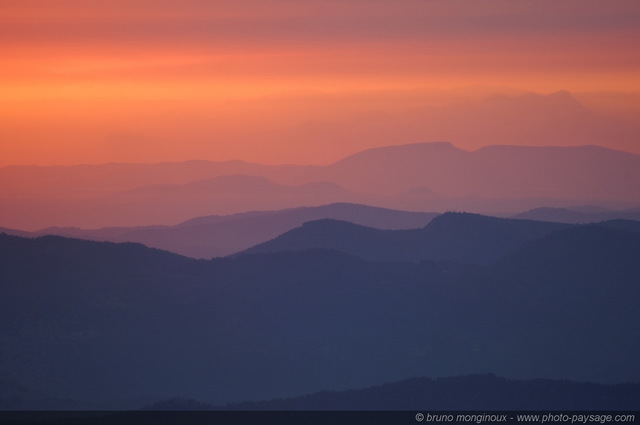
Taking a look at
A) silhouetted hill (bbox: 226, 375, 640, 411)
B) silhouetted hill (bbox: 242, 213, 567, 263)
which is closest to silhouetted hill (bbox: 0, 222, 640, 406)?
silhouetted hill (bbox: 242, 213, 567, 263)

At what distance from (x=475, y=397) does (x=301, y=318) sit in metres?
9.83

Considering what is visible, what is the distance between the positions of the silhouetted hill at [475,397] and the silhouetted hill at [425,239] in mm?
8709

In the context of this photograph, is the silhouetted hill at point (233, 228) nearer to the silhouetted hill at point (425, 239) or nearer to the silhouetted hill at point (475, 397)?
the silhouetted hill at point (425, 239)

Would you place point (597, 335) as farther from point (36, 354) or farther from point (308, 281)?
point (36, 354)

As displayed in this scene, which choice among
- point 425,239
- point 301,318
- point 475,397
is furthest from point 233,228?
point 475,397

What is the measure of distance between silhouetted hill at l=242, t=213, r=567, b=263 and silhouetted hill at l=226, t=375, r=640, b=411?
871 cm

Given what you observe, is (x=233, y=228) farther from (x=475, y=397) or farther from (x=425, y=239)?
(x=475, y=397)

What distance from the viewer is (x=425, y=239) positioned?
34875mm

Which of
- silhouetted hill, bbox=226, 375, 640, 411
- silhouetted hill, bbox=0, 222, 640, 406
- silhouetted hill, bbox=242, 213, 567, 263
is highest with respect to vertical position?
silhouetted hill, bbox=242, 213, 567, 263

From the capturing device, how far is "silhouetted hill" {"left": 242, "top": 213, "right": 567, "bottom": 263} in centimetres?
3450

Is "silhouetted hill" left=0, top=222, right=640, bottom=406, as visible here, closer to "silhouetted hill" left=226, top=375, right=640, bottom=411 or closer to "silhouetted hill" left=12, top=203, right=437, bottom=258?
"silhouetted hill" left=12, top=203, right=437, bottom=258

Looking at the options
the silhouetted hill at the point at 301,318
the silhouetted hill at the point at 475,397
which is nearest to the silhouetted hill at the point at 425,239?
the silhouetted hill at the point at 301,318

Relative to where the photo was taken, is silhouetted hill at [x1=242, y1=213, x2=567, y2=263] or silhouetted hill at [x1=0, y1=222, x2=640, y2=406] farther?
silhouetted hill at [x1=242, y1=213, x2=567, y2=263]

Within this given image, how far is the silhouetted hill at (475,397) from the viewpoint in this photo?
24.6m
